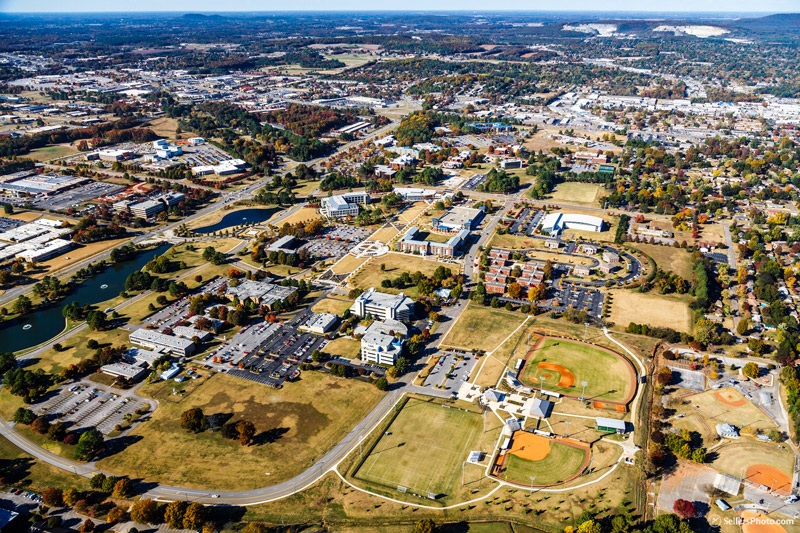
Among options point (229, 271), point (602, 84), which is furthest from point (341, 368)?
point (602, 84)

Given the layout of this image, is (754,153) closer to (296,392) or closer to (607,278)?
(607,278)

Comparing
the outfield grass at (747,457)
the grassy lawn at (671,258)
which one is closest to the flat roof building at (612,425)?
the outfield grass at (747,457)

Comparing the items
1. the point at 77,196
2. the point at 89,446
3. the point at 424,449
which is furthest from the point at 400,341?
the point at 77,196

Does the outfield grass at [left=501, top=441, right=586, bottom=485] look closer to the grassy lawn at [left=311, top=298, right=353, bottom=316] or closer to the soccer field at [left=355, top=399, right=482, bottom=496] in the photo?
the soccer field at [left=355, top=399, right=482, bottom=496]

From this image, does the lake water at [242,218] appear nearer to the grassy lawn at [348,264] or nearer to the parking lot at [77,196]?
the grassy lawn at [348,264]

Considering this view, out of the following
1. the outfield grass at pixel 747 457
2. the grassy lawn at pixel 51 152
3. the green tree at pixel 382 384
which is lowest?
the outfield grass at pixel 747 457

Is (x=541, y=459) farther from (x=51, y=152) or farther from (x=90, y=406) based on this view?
(x=51, y=152)
